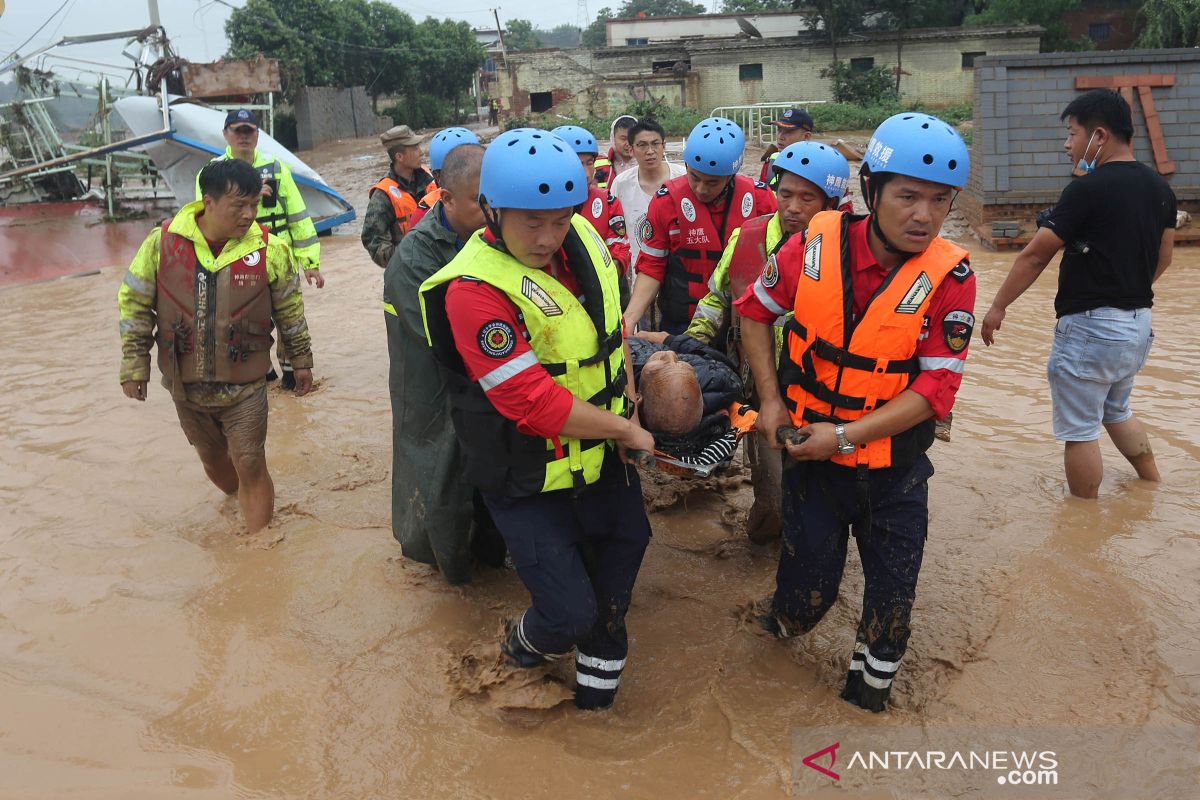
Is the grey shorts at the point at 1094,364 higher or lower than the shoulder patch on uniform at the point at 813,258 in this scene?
lower

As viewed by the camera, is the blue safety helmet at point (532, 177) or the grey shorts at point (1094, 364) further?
the grey shorts at point (1094, 364)

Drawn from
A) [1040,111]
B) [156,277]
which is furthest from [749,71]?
[156,277]

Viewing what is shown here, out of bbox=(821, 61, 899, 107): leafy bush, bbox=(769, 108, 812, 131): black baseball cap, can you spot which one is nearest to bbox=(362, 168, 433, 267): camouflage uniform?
bbox=(769, 108, 812, 131): black baseball cap

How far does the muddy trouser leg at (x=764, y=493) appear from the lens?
13.8 ft

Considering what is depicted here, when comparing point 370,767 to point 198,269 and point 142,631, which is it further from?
point 198,269

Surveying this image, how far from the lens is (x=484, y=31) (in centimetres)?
7294

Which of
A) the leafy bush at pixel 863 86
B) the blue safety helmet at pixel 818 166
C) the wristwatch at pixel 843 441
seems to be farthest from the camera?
the leafy bush at pixel 863 86

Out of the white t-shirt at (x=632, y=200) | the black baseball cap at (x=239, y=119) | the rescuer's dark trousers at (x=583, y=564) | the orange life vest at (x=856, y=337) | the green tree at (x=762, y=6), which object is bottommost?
the rescuer's dark trousers at (x=583, y=564)

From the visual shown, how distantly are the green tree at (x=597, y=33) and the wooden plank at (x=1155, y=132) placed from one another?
5132 centimetres

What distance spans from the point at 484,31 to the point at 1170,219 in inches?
2959

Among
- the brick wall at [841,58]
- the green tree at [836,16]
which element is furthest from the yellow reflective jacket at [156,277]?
the green tree at [836,16]

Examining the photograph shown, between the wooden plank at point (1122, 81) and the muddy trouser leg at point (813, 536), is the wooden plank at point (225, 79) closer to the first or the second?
the wooden plank at point (1122, 81)

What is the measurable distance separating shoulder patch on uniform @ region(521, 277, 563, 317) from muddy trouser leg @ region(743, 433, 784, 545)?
1.57 meters

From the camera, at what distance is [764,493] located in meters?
4.38
